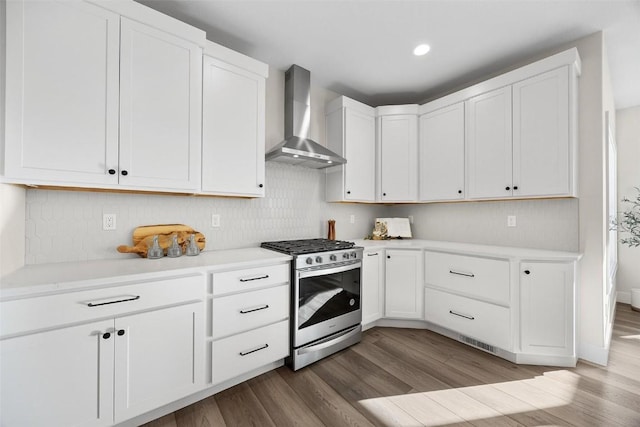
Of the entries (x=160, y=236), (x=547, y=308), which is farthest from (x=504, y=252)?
(x=160, y=236)

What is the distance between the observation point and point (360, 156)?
129 inches

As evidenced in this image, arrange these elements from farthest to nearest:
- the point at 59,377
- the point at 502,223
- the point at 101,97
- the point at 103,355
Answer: the point at 502,223, the point at 101,97, the point at 103,355, the point at 59,377

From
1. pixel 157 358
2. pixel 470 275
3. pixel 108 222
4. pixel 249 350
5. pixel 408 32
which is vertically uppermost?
pixel 408 32

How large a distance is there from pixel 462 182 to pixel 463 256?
2.69ft

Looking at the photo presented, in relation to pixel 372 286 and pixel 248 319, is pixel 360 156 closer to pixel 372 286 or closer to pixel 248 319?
pixel 372 286

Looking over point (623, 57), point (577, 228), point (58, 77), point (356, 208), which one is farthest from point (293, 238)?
point (623, 57)

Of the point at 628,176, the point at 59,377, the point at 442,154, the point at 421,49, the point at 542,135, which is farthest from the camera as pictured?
the point at 628,176

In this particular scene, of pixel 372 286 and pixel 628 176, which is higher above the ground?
pixel 628 176

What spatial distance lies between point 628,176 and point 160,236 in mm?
5761

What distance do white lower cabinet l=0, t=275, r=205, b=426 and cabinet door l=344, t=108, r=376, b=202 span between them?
6.59 ft

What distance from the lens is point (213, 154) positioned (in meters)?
2.17

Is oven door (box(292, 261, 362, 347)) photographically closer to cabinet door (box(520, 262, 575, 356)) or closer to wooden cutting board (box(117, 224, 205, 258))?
wooden cutting board (box(117, 224, 205, 258))

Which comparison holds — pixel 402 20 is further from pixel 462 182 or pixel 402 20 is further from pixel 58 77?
pixel 58 77

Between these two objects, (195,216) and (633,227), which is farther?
(633,227)
